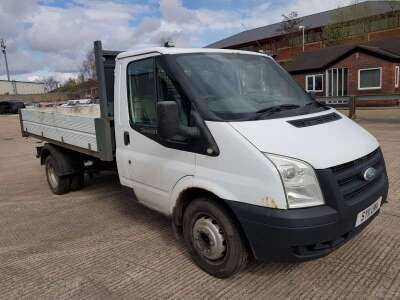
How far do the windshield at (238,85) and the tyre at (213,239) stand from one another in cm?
87

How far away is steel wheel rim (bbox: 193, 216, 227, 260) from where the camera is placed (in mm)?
3365

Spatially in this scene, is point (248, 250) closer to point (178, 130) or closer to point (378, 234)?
point (178, 130)

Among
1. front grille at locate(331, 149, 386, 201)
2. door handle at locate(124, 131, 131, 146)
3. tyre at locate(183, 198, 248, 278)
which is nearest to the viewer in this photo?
front grille at locate(331, 149, 386, 201)

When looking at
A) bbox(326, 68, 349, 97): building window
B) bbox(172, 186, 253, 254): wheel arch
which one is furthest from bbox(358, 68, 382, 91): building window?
bbox(172, 186, 253, 254): wheel arch

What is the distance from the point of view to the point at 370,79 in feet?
83.8

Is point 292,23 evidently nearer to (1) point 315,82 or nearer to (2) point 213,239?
(1) point 315,82

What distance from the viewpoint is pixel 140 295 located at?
3.32 metres

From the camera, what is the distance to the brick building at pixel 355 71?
24281 millimetres

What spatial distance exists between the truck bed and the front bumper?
267cm

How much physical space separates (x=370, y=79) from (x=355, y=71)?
1.18 metres

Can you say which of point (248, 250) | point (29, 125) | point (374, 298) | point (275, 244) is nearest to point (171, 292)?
point (248, 250)

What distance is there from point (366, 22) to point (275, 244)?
42842 mm

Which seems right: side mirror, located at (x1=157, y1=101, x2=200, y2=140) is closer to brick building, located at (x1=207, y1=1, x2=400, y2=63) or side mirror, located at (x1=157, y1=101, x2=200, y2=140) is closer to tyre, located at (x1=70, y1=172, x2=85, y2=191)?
tyre, located at (x1=70, y1=172, x2=85, y2=191)

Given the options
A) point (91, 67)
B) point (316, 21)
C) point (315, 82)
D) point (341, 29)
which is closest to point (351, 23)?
point (341, 29)
